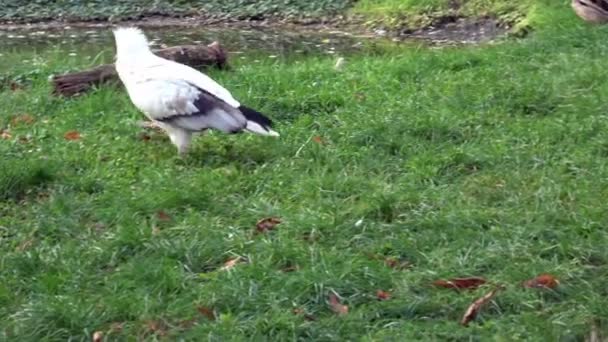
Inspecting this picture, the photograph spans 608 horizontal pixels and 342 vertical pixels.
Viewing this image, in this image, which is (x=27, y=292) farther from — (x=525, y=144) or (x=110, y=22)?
(x=110, y=22)

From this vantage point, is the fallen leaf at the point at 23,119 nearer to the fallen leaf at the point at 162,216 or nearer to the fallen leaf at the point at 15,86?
the fallen leaf at the point at 15,86

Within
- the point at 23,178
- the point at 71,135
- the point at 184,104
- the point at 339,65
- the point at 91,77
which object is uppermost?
the point at 184,104

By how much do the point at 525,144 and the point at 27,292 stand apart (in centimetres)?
314

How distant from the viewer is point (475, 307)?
4367mm

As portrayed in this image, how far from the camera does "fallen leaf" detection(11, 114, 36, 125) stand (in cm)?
749

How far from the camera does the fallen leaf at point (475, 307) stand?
14.2ft

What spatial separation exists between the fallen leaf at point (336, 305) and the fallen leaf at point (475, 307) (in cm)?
45

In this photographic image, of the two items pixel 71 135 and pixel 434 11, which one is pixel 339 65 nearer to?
pixel 71 135

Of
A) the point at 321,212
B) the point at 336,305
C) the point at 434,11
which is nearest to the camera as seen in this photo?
the point at 336,305

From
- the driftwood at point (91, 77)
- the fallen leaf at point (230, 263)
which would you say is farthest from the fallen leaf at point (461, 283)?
the driftwood at point (91, 77)

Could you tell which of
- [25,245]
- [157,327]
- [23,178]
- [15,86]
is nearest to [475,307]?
[157,327]

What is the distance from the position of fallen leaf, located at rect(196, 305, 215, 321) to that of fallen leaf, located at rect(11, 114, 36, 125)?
347 cm

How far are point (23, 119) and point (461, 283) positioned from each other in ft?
12.8

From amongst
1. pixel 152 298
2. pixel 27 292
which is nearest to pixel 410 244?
pixel 152 298
